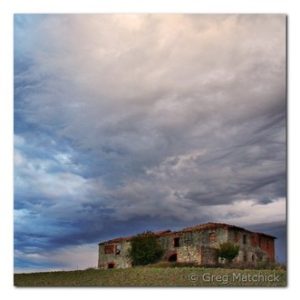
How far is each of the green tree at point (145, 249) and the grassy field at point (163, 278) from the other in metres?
0.14

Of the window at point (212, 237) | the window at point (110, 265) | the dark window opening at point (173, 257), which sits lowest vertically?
the window at point (110, 265)

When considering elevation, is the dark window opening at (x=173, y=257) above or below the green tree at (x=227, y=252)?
below

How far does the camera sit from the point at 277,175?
786cm

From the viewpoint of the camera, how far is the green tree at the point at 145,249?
26.1ft

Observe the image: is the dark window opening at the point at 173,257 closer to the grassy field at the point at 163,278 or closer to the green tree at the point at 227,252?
the grassy field at the point at 163,278

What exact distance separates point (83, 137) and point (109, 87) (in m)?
0.65

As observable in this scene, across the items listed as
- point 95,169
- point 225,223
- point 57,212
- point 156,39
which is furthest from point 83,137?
point 225,223

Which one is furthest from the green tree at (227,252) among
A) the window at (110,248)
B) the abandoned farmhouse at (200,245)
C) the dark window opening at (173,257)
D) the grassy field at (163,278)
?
the window at (110,248)

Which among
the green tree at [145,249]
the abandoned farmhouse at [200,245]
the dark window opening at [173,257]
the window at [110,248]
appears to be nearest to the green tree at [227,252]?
the abandoned farmhouse at [200,245]

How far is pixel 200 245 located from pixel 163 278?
0.57 m

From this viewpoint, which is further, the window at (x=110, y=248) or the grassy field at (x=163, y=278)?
the window at (x=110, y=248)

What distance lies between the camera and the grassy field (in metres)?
7.88

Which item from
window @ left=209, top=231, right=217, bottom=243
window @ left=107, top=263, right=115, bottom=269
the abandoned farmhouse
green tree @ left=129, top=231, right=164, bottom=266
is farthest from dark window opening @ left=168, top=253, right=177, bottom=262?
window @ left=107, top=263, right=115, bottom=269

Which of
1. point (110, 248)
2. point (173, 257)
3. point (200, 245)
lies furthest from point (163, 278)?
point (110, 248)
